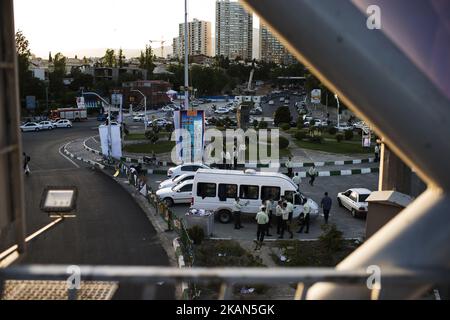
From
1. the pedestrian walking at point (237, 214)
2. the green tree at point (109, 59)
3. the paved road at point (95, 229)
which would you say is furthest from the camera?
the green tree at point (109, 59)

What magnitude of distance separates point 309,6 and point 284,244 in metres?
9.13

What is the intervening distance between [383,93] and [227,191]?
11.1m

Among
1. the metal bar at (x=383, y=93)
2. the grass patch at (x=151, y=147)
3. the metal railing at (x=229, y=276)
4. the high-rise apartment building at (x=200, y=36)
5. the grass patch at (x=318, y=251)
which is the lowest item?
the grass patch at (x=318, y=251)

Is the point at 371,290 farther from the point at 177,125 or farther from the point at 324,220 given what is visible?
the point at 177,125

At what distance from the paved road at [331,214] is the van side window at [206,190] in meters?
0.77

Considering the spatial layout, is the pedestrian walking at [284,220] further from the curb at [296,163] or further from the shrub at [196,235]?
the curb at [296,163]

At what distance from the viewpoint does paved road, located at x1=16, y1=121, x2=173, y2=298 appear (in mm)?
9992

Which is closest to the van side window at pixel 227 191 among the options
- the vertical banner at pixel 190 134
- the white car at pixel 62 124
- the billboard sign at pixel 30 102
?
the vertical banner at pixel 190 134

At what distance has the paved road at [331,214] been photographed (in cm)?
1207

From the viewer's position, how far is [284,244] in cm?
1084

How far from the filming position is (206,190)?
43.5 ft

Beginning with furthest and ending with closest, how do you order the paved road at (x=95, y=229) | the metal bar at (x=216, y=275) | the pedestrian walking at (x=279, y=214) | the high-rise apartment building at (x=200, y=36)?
the high-rise apartment building at (x=200, y=36) → the pedestrian walking at (x=279, y=214) → the paved road at (x=95, y=229) → the metal bar at (x=216, y=275)

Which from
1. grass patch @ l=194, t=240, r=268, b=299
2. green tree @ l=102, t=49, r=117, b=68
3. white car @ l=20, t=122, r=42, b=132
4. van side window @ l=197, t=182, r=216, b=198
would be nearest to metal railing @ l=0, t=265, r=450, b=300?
grass patch @ l=194, t=240, r=268, b=299
